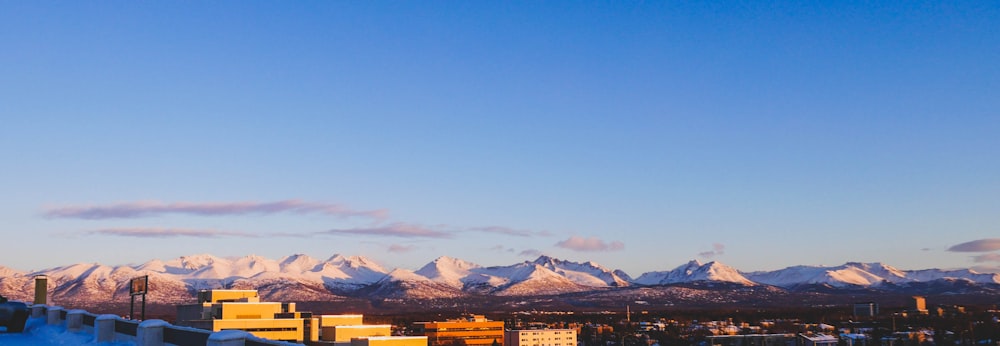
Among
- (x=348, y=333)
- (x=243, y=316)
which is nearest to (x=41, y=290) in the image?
(x=348, y=333)

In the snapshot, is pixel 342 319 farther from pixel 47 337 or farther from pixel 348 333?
pixel 47 337

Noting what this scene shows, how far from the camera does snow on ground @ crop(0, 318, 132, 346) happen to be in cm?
3106

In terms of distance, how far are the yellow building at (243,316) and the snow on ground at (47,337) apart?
110061 millimetres

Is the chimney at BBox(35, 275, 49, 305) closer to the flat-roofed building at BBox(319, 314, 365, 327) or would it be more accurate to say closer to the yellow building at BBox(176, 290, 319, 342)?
the yellow building at BBox(176, 290, 319, 342)

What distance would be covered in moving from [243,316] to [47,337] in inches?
4893

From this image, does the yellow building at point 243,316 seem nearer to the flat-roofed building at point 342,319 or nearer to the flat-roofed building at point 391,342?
the flat-roofed building at point 342,319

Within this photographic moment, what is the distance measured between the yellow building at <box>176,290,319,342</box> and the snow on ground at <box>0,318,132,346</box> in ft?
361

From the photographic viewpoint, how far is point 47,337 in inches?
1336

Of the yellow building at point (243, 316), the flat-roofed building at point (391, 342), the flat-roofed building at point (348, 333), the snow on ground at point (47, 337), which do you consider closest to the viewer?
the snow on ground at point (47, 337)

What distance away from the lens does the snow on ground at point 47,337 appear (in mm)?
31062

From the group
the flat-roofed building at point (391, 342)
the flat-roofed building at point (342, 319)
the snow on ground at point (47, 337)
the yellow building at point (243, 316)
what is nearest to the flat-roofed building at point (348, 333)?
the yellow building at point (243, 316)

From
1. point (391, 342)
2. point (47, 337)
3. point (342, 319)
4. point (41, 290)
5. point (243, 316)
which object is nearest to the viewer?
point (47, 337)

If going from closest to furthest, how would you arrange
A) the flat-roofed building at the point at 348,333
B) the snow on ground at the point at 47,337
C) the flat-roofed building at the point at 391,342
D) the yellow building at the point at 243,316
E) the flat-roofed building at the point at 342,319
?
the snow on ground at the point at 47,337, the flat-roofed building at the point at 391,342, the flat-roofed building at the point at 348,333, the yellow building at the point at 243,316, the flat-roofed building at the point at 342,319

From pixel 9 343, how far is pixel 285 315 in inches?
5507
